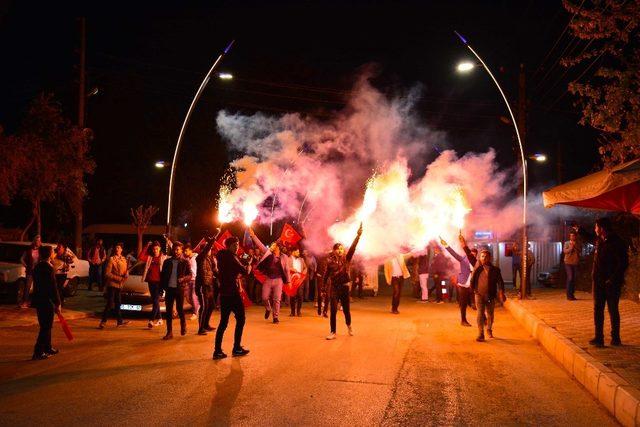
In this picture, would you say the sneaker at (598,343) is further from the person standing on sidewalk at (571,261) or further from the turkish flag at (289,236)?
the person standing on sidewalk at (571,261)

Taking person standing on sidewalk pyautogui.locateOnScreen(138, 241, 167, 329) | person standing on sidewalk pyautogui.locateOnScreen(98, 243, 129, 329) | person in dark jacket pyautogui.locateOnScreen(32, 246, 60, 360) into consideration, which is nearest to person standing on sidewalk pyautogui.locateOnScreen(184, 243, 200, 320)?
person standing on sidewalk pyautogui.locateOnScreen(138, 241, 167, 329)

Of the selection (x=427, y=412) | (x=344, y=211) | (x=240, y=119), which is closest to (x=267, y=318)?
(x=427, y=412)

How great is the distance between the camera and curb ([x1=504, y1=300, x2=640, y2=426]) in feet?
18.8

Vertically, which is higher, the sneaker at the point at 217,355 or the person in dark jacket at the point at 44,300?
the person in dark jacket at the point at 44,300

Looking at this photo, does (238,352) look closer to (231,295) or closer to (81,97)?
(231,295)

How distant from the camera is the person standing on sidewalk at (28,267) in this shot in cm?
1475

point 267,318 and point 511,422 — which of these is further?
point 267,318

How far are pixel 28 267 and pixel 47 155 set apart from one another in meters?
4.96

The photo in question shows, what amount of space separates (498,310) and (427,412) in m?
12.3

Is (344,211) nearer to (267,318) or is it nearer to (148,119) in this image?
(148,119)

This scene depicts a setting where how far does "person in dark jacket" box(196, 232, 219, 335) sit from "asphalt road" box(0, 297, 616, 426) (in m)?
0.37

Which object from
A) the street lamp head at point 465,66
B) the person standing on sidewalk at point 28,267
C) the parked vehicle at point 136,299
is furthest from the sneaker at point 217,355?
the street lamp head at point 465,66

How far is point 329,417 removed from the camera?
5723 mm

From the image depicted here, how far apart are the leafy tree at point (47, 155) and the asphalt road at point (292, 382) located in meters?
8.01
